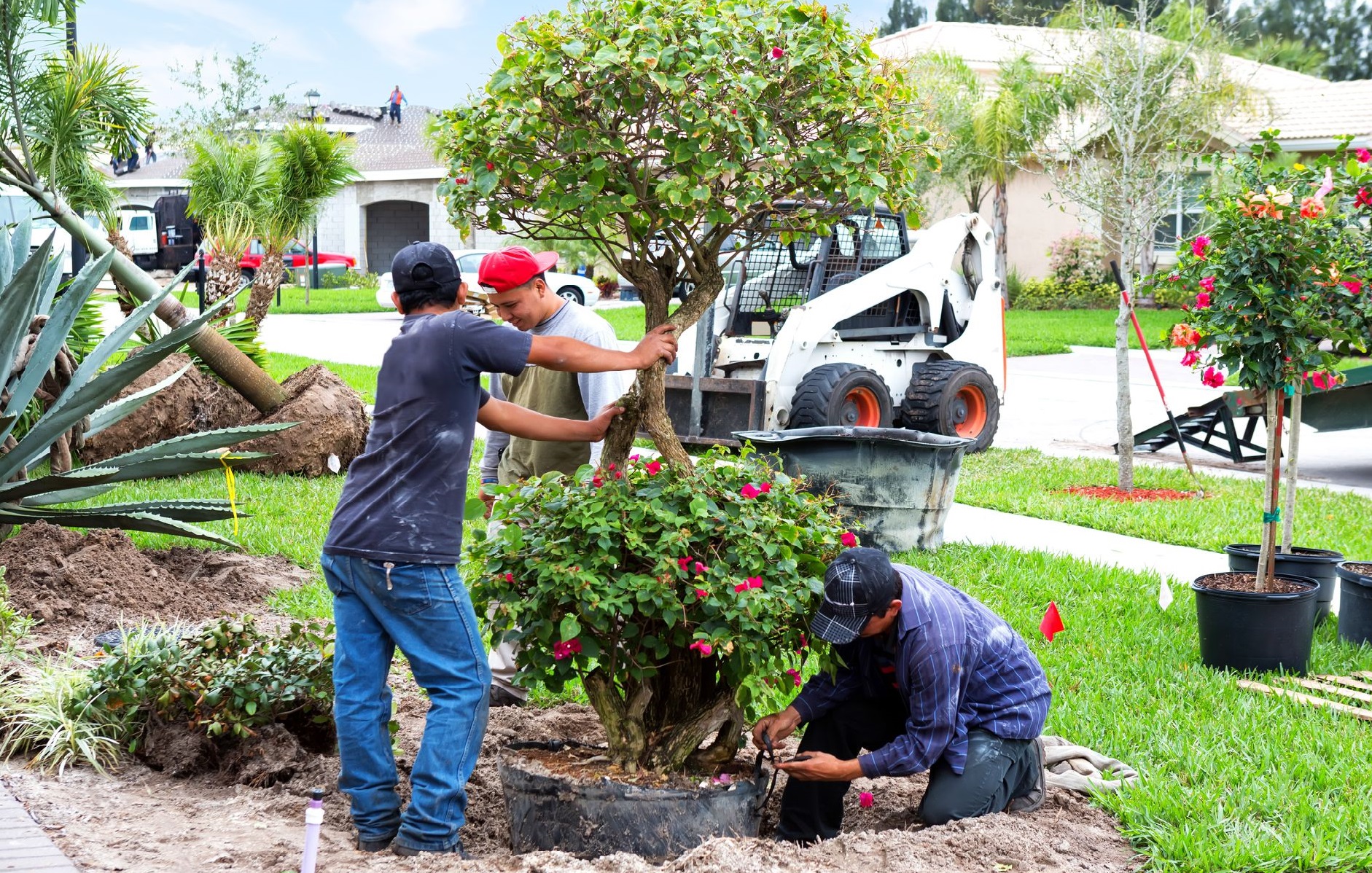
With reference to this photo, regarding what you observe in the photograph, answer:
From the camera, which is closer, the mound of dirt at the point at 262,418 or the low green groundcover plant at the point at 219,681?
the low green groundcover plant at the point at 219,681

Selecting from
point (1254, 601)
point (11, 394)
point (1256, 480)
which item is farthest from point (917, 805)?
point (1256, 480)

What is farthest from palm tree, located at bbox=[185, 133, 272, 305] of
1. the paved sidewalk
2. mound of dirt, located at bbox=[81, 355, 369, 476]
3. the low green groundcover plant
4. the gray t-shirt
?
the paved sidewalk

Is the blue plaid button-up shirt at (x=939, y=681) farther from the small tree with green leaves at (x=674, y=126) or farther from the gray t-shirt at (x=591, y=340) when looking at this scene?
the gray t-shirt at (x=591, y=340)

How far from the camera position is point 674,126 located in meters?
3.63

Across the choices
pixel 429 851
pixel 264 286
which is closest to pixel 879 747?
pixel 429 851

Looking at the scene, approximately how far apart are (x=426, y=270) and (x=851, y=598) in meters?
1.53

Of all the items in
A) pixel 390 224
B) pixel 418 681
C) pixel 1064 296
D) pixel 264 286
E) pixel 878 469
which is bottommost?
pixel 418 681

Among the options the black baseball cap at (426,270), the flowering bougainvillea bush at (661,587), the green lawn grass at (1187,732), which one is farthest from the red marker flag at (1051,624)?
the black baseball cap at (426,270)

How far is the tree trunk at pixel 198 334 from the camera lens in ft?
27.1

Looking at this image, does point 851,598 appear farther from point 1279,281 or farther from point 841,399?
point 841,399

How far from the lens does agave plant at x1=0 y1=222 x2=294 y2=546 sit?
5.15m

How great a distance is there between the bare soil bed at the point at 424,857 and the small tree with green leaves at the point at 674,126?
1.29 meters

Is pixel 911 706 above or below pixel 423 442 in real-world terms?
below

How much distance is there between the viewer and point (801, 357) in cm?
1059
